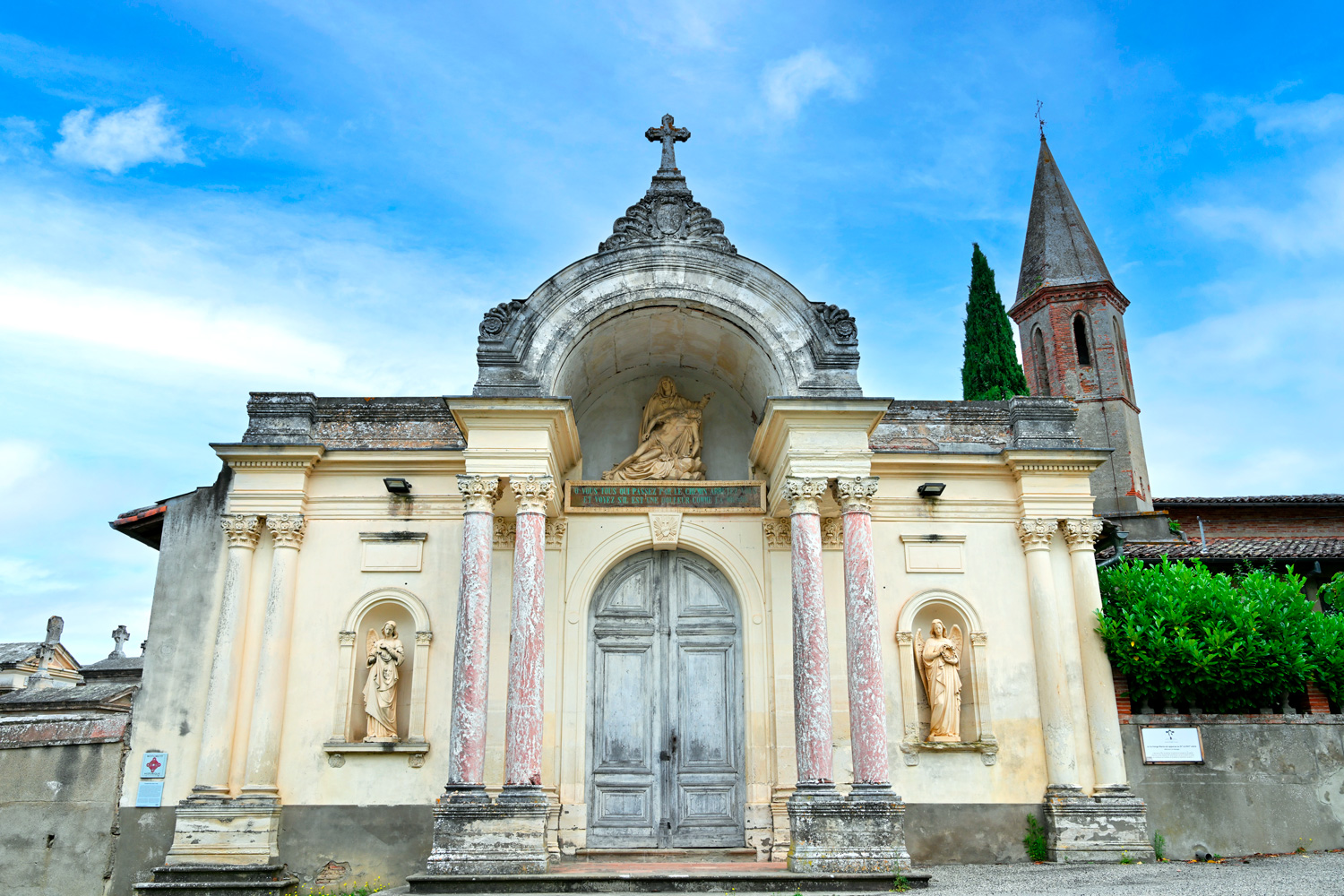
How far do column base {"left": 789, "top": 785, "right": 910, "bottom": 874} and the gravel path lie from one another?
0.58 metres

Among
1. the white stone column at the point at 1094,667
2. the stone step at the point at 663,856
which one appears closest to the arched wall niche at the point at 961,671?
the white stone column at the point at 1094,667

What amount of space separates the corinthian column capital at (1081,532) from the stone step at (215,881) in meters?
11.1

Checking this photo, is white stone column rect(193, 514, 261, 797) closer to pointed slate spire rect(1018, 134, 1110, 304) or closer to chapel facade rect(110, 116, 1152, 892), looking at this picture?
chapel facade rect(110, 116, 1152, 892)

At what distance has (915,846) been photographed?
12.3 meters

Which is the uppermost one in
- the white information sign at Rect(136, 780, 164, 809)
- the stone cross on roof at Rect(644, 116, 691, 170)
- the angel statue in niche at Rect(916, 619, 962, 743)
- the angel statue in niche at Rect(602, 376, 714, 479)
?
the stone cross on roof at Rect(644, 116, 691, 170)

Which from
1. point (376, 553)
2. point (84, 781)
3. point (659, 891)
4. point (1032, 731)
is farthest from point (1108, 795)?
point (84, 781)

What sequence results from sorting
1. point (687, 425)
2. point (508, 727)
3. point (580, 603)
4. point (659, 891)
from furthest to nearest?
point (687, 425), point (580, 603), point (508, 727), point (659, 891)

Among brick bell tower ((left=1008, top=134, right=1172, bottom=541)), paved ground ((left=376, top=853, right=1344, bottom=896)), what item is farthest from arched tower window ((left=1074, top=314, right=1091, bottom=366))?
paved ground ((left=376, top=853, right=1344, bottom=896))

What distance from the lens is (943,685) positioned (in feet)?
42.1

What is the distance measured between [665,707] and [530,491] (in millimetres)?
3713

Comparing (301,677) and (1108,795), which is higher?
(301,677)

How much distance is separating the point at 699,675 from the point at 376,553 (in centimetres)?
476

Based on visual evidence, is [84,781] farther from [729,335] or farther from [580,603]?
[729,335]

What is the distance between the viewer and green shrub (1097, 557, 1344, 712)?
501 inches
